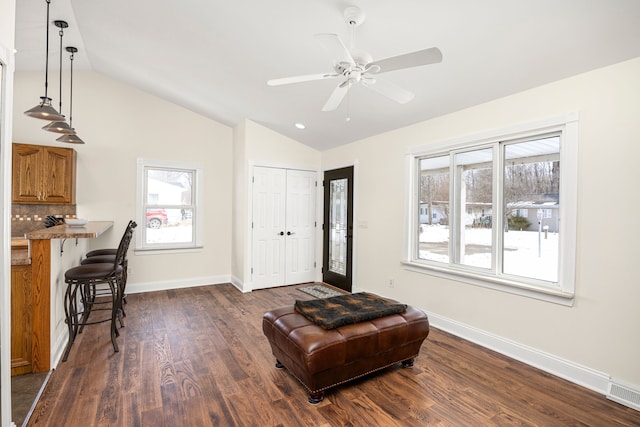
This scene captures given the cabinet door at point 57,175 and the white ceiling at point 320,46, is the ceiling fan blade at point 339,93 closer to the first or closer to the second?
the white ceiling at point 320,46

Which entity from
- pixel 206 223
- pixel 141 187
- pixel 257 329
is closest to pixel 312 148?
pixel 206 223

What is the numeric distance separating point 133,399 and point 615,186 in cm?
396

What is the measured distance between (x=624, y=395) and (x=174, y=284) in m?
5.61

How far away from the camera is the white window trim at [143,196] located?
16.2 feet

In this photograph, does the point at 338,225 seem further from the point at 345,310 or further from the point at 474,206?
the point at 345,310

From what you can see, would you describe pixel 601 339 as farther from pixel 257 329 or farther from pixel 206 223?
pixel 206 223

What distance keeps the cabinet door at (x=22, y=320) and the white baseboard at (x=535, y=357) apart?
157 inches

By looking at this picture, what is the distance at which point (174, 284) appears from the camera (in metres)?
5.21

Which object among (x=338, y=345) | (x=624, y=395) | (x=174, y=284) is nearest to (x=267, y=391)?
(x=338, y=345)

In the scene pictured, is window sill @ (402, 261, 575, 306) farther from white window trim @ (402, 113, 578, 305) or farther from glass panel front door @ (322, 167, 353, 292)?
glass panel front door @ (322, 167, 353, 292)

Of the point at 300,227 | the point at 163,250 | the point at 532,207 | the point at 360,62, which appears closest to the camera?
the point at 360,62

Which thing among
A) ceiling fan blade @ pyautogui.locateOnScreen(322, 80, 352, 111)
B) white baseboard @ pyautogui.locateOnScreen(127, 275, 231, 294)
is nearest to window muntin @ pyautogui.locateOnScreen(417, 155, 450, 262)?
ceiling fan blade @ pyautogui.locateOnScreen(322, 80, 352, 111)

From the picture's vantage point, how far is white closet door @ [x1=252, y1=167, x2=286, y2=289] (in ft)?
16.9

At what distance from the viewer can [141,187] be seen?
4.94m
